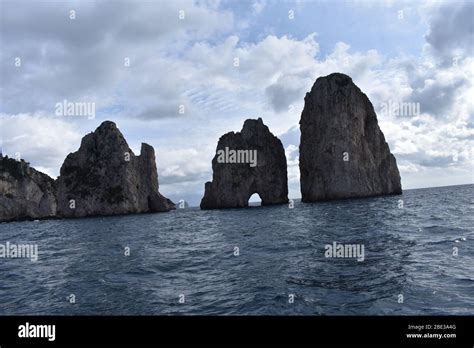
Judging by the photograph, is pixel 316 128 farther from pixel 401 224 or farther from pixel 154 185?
pixel 401 224

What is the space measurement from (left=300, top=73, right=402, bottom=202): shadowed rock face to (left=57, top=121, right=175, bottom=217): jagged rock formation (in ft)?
201

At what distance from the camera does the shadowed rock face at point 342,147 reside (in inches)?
4520

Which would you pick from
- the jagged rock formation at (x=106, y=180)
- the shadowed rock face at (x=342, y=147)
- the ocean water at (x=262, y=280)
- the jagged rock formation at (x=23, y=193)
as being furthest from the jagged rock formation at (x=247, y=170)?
the ocean water at (x=262, y=280)

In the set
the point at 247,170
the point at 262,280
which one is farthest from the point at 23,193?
the point at 262,280

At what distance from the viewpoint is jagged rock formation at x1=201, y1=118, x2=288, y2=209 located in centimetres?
13738

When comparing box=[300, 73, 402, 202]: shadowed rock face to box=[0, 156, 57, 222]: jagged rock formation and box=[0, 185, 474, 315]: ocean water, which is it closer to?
box=[0, 185, 474, 315]: ocean water

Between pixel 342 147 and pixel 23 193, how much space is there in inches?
5303

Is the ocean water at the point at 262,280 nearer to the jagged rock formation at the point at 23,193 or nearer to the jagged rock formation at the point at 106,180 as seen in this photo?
the jagged rock formation at the point at 106,180

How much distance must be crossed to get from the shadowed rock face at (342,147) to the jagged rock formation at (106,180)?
61.2m

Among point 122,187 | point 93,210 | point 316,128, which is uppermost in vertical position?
point 316,128

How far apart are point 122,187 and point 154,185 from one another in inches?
584

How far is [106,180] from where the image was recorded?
133375 millimetres
